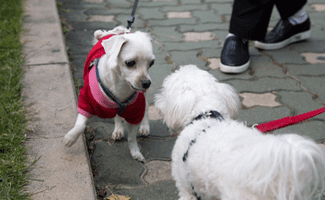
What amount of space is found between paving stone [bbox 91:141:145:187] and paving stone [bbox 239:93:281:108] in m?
1.24

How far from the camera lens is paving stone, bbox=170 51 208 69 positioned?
3.49 metres

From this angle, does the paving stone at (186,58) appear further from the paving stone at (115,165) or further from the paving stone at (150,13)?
the paving stone at (115,165)

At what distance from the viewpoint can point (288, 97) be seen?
2883 mm

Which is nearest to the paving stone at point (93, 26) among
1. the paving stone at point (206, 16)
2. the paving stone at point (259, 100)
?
the paving stone at point (206, 16)

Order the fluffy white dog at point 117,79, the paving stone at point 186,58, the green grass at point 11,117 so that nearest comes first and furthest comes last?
the green grass at point 11,117, the fluffy white dog at point 117,79, the paving stone at point 186,58

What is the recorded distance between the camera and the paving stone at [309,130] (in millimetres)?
2361

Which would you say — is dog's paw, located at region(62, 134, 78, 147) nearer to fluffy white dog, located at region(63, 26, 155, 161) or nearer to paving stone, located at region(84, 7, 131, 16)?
fluffy white dog, located at region(63, 26, 155, 161)

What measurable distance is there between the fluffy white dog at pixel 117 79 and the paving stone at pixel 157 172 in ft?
0.98

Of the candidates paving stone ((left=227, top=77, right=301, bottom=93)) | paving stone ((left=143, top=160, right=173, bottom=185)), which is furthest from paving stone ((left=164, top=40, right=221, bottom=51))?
paving stone ((left=143, top=160, right=173, bottom=185))

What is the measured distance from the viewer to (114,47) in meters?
1.78

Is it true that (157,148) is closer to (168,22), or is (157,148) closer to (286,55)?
(286,55)

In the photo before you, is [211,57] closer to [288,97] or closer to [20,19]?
[288,97]

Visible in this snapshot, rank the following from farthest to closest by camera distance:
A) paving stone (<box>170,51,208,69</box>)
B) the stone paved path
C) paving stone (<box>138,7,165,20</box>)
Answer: paving stone (<box>138,7,165,20</box>), paving stone (<box>170,51,208,69</box>), the stone paved path

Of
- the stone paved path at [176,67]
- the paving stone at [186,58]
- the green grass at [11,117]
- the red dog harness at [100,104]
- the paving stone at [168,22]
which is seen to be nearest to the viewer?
the green grass at [11,117]
